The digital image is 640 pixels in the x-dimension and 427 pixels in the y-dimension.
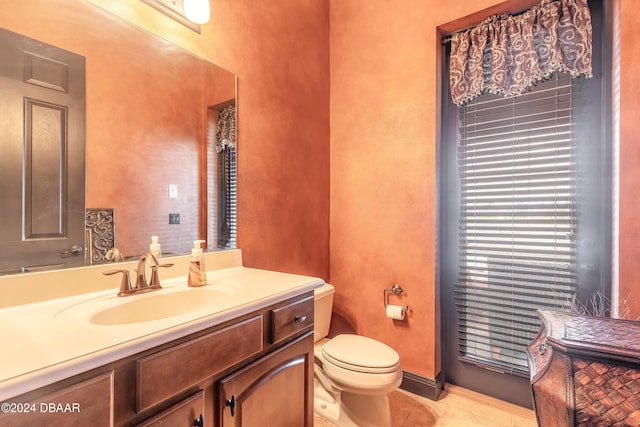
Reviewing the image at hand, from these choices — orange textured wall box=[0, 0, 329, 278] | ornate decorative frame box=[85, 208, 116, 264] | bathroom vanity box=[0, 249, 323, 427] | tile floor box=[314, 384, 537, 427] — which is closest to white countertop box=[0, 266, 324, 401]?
bathroom vanity box=[0, 249, 323, 427]

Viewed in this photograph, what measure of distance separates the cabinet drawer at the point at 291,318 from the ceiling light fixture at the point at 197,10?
131cm

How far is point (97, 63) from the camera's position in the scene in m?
1.12

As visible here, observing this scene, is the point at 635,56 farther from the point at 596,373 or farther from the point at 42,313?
the point at 42,313

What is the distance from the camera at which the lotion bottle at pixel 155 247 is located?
1215 millimetres

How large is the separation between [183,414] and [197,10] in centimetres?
155

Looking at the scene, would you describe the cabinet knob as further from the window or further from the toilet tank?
the window

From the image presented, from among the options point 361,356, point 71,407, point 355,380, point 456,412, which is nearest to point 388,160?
point 361,356

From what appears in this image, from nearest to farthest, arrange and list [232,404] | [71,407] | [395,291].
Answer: [71,407] < [232,404] < [395,291]

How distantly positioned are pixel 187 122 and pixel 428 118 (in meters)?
1.42

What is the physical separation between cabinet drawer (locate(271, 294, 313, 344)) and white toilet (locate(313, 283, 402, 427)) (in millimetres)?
432

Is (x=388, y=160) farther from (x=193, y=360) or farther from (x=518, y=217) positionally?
(x=193, y=360)

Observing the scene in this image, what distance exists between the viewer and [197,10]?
133 centimetres

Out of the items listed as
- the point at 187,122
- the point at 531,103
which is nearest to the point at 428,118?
the point at 531,103

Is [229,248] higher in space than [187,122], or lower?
lower
